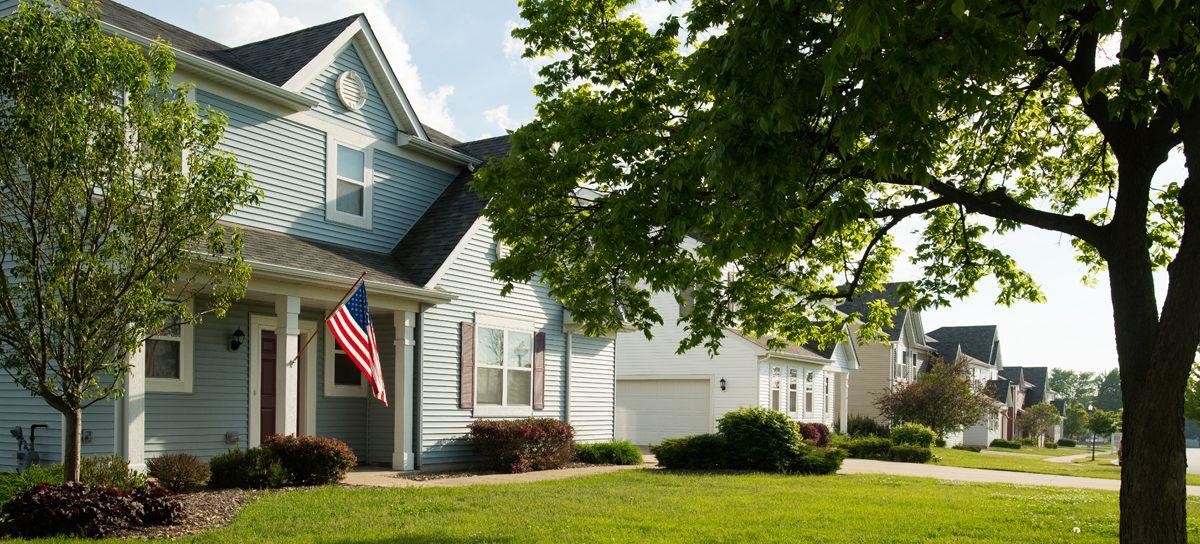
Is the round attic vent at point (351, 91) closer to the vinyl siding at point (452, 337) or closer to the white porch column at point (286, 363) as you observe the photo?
the vinyl siding at point (452, 337)

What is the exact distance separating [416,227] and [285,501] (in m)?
8.66

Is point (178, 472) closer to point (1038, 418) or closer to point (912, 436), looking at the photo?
point (912, 436)

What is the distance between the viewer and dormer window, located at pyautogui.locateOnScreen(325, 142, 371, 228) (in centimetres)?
1823

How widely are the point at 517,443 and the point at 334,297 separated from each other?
5.01 metres

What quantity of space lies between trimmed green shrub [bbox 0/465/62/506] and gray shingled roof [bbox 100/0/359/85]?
7.29 m

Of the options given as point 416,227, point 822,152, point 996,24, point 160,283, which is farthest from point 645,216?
point 416,227

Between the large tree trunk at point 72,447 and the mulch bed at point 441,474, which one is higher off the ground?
the large tree trunk at point 72,447

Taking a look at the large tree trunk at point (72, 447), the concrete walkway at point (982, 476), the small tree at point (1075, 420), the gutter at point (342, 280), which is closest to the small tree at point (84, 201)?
the large tree trunk at point (72, 447)

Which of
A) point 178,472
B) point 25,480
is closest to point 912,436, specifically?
point 178,472

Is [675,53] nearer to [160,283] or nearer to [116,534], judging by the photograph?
[160,283]

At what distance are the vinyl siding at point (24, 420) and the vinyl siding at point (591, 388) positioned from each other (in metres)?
11.7

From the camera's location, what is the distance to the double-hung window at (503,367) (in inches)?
803

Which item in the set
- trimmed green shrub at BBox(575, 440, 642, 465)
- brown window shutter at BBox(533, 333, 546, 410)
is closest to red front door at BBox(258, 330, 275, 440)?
brown window shutter at BBox(533, 333, 546, 410)

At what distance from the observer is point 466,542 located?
10086mm
